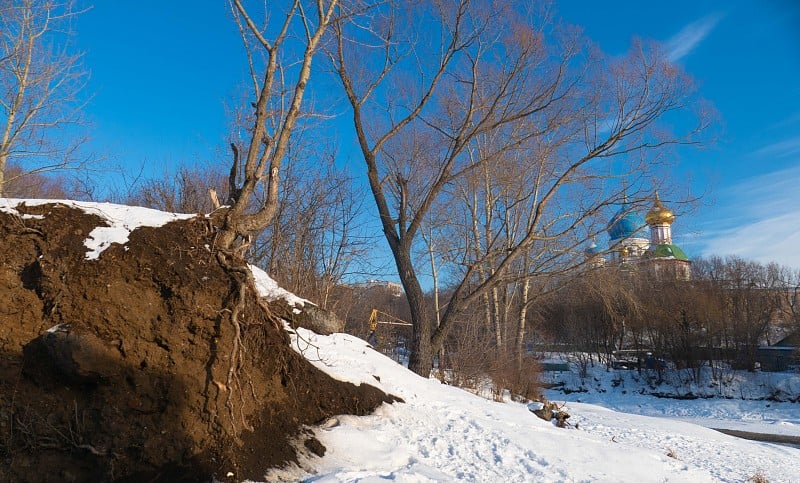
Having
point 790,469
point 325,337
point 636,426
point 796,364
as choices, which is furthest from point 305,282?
point 796,364

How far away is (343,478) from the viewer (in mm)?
4410

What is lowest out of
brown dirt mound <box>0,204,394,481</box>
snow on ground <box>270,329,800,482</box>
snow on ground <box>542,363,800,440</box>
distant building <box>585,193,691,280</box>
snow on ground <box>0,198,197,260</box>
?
snow on ground <box>542,363,800,440</box>

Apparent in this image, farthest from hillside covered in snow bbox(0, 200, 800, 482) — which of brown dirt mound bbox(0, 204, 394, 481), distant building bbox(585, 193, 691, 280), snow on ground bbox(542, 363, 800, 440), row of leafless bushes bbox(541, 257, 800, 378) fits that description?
row of leafless bushes bbox(541, 257, 800, 378)

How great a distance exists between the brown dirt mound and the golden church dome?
10.3 meters

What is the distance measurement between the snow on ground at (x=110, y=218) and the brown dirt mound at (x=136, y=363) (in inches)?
2.8

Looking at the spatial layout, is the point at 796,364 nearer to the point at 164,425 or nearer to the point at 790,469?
the point at 790,469

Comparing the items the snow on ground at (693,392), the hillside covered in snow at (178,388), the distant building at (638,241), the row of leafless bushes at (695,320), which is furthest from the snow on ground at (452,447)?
the row of leafless bushes at (695,320)

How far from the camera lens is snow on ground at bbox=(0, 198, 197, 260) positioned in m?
4.80

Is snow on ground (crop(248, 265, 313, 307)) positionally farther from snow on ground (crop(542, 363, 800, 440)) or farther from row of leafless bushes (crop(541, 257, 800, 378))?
row of leafless bushes (crop(541, 257, 800, 378))

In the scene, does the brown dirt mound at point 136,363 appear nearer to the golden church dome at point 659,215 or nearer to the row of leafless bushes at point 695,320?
the golden church dome at point 659,215

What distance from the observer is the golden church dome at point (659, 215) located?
510 inches

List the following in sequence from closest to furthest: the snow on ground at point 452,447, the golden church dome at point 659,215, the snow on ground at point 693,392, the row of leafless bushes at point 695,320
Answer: the snow on ground at point 452,447
the golden church dome at point 659,215
the snow on ground at point 693,392
the row of leafless bushes at point 695,320

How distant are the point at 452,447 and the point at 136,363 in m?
3.10

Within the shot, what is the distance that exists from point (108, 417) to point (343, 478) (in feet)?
5.86
